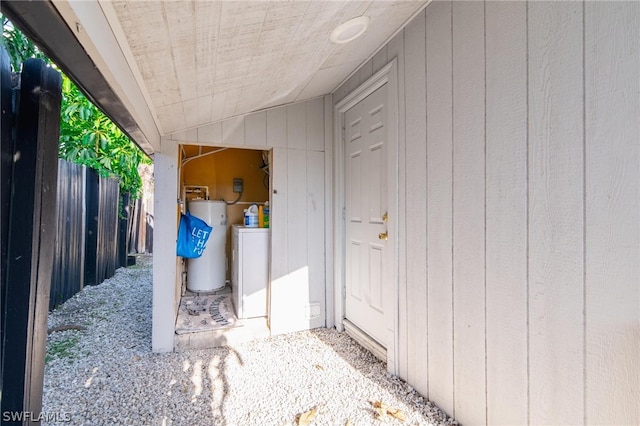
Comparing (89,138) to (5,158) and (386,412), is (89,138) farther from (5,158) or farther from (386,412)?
(386,412)

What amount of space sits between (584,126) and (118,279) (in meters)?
5.58

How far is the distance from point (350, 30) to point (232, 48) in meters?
0.73

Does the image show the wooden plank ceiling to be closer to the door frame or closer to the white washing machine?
the door frame

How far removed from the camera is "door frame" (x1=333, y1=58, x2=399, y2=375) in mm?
2037

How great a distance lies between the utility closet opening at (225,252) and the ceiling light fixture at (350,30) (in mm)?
1292

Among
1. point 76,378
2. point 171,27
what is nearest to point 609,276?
point 171,27

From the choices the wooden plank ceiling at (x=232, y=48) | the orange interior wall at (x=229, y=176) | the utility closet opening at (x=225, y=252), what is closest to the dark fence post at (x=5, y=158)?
the wooden plank ceiling at (x=232, y=48)

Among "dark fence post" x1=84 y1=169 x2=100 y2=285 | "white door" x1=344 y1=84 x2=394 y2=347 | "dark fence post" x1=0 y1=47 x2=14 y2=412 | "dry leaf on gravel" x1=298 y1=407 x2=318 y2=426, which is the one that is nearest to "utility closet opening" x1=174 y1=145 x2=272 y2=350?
"white door" x1=344 y1=84 x2=394 y2=347

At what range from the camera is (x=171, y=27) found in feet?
3.67

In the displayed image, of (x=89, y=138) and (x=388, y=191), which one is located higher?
(x=89, y=138)

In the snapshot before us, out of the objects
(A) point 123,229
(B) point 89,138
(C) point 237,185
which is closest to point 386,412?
(C) point 237,185

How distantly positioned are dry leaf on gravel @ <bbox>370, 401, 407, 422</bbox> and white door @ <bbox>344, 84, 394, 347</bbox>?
1.49ft

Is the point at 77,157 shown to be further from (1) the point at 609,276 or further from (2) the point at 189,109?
(1) the point at 609,276

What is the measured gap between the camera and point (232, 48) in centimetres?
142
